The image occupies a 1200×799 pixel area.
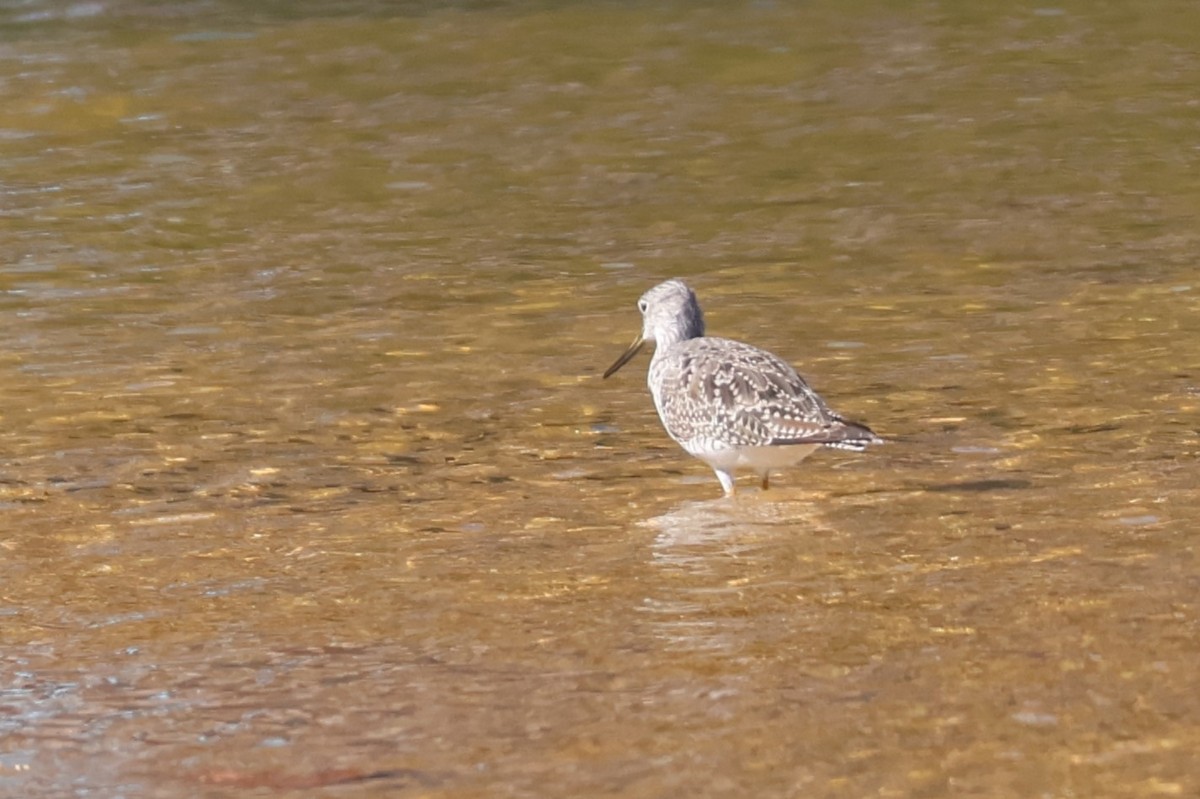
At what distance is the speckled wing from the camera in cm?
841

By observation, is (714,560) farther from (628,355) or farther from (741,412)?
(628,355)

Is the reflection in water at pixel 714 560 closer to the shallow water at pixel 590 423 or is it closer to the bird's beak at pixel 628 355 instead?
the shallow water at pixel 590 423

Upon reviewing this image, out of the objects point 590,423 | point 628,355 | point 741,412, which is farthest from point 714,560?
point 628,355

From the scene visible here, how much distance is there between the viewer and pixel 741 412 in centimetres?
866

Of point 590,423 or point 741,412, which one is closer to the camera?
point 741,412

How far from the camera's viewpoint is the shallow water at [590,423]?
20.1 feet

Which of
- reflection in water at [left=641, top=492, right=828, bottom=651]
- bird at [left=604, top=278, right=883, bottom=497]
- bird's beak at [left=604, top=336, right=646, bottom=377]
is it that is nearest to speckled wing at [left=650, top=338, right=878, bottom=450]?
bird at [left=604, top=278, right=883, bottom=497]

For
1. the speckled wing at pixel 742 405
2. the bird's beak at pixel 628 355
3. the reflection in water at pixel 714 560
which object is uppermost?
the speckled wing at pixel 742 405

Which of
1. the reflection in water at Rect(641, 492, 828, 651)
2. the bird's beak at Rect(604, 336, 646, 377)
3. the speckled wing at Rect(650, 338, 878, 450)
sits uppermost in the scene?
the speckled wing at Rect(650, 338, 878, 450)

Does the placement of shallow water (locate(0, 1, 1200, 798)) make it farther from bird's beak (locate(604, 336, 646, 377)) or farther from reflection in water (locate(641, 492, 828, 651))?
bird's beak (locate(604, 336, 646, 377))

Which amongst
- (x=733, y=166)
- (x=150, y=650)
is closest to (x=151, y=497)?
(x=150, y=650)

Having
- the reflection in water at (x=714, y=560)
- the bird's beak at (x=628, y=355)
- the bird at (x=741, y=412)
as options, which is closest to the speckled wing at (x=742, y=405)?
the bird at (x=741, y=412)

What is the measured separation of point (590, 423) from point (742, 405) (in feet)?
4.74

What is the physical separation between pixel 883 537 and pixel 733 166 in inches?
326
